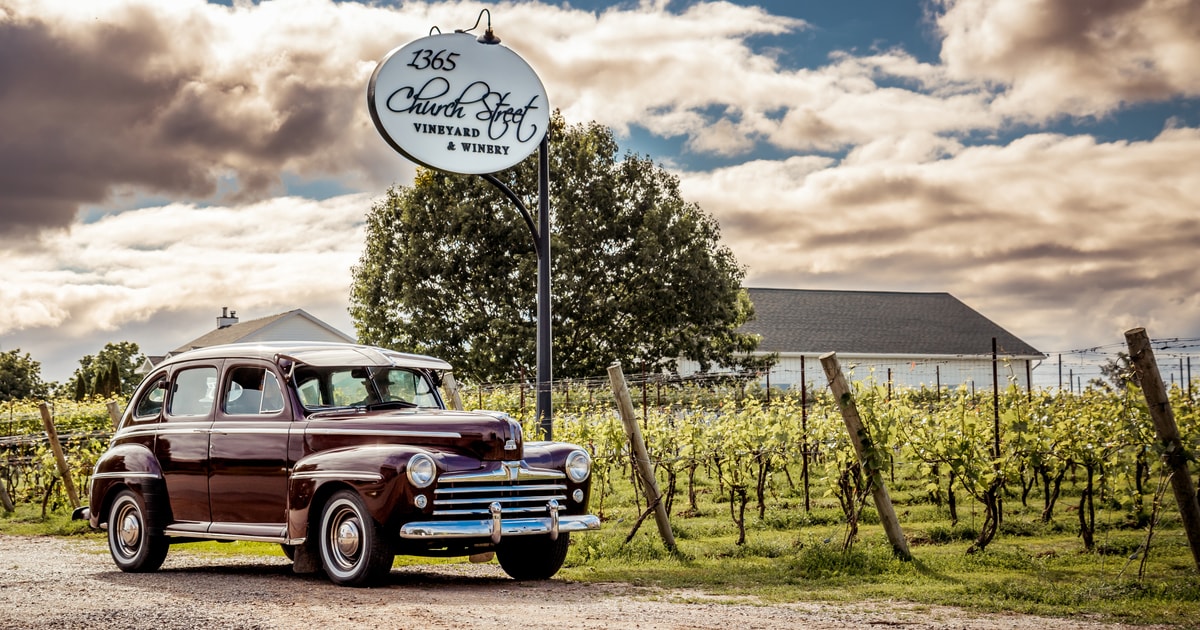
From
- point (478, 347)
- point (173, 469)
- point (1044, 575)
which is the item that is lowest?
point (1044, 575)

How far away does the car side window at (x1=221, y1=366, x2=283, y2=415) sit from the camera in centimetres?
1047

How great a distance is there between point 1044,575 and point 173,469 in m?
7.77

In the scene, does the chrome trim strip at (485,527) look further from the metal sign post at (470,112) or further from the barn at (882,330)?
the barn at (882,330)

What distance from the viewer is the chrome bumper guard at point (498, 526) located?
29.8ft

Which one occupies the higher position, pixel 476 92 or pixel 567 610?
pixel 476 92

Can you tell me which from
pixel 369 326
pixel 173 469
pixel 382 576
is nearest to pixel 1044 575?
pixel 382 576

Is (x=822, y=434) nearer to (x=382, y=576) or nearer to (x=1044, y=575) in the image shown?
(x=1044, y=575)

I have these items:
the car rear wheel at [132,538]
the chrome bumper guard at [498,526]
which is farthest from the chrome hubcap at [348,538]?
the car rear wheel at [132,538]

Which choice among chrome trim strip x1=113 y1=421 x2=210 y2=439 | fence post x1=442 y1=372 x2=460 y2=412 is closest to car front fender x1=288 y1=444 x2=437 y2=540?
chrome trim strip x1=113 y1=421 x2=210 y2=439

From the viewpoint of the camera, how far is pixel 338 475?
945 cm

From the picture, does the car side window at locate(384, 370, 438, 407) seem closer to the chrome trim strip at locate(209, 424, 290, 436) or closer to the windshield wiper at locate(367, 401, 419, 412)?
the windshield wiper at locate(367, 401, 419, 412)

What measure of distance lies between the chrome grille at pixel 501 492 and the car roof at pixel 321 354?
64.1 inches

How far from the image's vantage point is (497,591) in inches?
364

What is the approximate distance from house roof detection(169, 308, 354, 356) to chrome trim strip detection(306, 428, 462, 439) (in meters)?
40.3
